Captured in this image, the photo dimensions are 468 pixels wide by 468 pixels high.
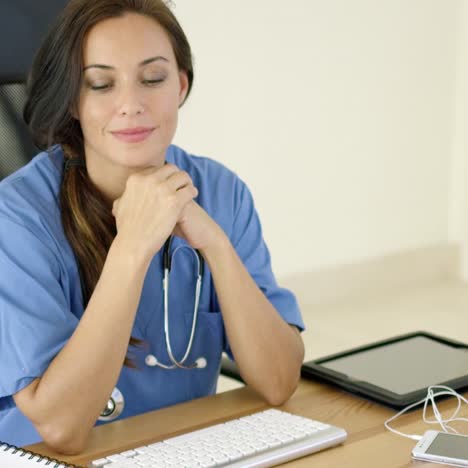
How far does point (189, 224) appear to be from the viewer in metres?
1.50

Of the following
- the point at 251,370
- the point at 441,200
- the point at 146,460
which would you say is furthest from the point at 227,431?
the point at 441,200

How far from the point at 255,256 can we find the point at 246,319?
194 mm

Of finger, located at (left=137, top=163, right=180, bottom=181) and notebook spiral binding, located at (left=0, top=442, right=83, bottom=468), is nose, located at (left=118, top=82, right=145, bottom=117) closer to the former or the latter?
finger, located at (left=137, top=163, right=180, bottom=181)

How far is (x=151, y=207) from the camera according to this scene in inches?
56.5

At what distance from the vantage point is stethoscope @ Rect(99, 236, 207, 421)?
145 centimetres

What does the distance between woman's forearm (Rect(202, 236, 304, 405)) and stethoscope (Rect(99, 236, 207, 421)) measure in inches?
2.2

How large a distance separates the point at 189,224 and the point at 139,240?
0.12 meters

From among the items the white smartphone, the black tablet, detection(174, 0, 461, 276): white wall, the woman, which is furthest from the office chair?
detection(174, 0, 461, 276): white wall

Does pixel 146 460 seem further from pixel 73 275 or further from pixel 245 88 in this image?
pixel 245 88

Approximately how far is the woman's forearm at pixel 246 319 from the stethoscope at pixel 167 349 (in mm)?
55

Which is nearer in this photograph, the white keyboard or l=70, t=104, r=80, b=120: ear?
the white keyboard

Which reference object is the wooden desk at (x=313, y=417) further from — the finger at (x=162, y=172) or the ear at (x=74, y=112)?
the ear at (x=74, y=112)

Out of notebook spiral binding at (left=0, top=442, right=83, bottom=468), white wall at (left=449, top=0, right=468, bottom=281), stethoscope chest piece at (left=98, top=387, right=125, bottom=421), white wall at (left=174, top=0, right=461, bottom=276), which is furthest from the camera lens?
white wall at (left=449, top=0, right=468, bottom=281)

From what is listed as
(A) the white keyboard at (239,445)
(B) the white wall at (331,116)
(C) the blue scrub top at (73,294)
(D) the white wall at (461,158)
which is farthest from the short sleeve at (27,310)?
(D) the white wall at (461,158)
